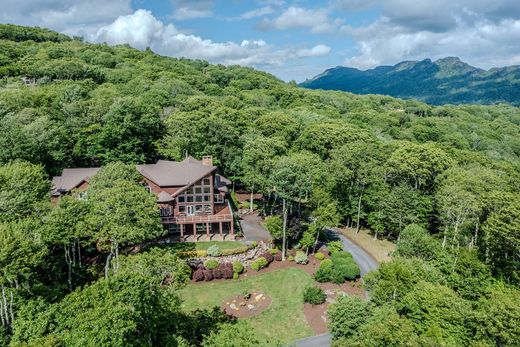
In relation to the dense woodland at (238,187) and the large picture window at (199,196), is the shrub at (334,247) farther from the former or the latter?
the large picture window at (199,196)

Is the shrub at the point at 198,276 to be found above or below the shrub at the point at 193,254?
below

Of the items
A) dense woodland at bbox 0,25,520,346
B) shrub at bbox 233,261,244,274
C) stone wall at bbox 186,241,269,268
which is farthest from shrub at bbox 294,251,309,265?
shrub at bbox 233,261,244,274

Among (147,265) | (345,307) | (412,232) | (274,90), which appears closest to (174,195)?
(147,265)

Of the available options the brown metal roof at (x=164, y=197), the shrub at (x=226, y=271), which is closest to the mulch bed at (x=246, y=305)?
the shrub at (x=226, y=271)

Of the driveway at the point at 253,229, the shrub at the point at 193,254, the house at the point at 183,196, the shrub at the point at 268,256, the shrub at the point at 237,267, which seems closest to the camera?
the shrub at the point at 193,254

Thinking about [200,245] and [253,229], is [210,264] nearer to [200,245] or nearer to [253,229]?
[200,245]

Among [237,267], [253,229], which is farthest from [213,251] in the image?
[253,229]

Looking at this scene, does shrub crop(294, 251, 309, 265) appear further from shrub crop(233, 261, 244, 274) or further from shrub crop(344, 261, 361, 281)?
shrub crop(233, 261, 244, 274)
